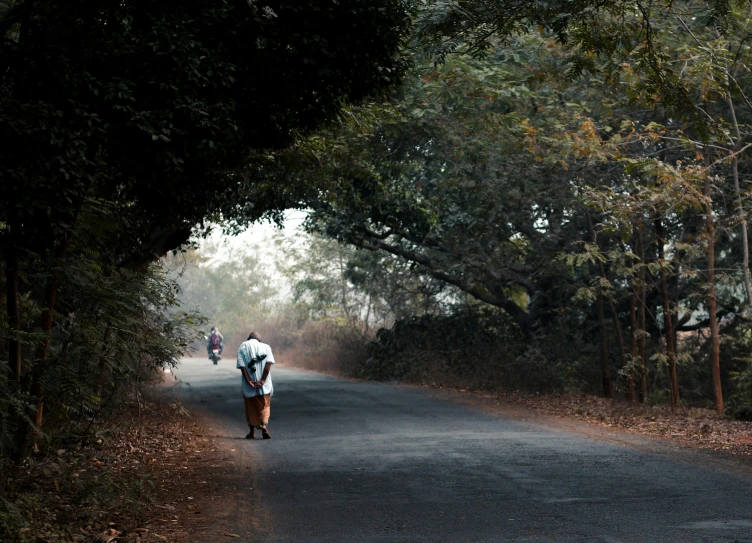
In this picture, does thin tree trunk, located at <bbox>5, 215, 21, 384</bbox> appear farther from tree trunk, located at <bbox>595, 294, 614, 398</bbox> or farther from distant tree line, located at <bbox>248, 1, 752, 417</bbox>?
tree trunk, located at <bbox>595, 294, 614, 398</bbox>

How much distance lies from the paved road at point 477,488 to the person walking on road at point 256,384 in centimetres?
47

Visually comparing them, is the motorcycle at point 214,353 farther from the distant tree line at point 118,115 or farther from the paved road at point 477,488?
the distant tree line at point 118,115

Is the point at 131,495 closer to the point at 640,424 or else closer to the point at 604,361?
the point at 640,424

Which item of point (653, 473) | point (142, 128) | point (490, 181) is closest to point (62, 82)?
point (142, 128)

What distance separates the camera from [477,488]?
1005 centimetres

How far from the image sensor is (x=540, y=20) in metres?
12.0

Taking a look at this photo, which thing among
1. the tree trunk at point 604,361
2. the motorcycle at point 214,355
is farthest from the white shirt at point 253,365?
the motorcycle at point 214,355

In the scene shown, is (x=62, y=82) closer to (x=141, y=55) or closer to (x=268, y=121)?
(x=141, y=55)

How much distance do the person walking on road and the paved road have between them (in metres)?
0.47

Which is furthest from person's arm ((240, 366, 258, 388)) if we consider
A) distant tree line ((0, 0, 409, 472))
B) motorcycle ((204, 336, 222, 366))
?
motorcycle ((204, 336, 222, 366))

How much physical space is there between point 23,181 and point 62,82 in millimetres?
1156

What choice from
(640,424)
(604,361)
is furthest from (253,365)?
(604,361)

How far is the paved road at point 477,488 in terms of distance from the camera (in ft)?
25.9

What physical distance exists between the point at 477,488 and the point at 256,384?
22.6ft
